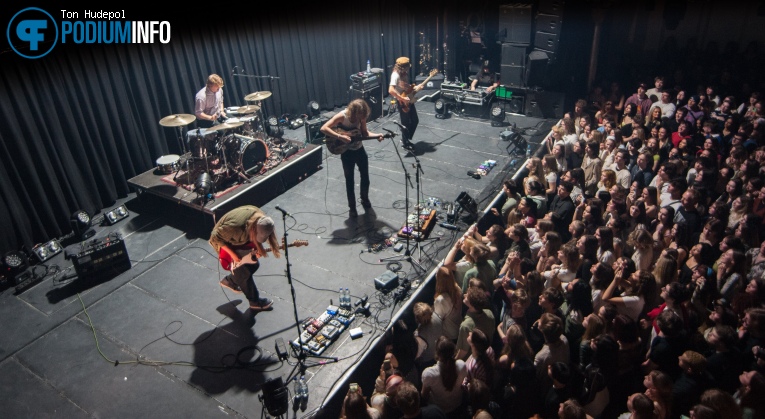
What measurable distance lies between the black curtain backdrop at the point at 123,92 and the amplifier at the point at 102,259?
1.48m

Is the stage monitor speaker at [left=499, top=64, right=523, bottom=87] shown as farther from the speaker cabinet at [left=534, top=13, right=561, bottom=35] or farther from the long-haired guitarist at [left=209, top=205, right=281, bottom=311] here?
the long-haired guitarist at [left=209, top=205, right=281, bottom=311]

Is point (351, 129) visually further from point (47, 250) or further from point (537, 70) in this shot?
point (537, 70)

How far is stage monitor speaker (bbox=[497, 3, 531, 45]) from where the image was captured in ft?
33.9

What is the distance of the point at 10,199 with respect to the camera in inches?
257

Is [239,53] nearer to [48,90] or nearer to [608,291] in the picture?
[48,90]

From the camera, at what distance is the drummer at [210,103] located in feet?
25.8

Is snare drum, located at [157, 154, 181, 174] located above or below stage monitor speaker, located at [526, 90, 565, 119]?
above

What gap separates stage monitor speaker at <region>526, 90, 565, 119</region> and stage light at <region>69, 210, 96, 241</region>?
8246 mm

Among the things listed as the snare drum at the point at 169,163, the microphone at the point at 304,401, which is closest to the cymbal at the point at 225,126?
the snare drum at the point at 169,163

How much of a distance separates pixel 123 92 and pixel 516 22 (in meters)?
7.45

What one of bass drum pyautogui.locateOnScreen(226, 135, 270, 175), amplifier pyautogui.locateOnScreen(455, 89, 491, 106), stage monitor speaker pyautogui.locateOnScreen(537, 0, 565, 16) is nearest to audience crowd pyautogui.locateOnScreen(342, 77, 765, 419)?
bass drum pyautogui.locateOnScreen(226, 135, 270, 175)

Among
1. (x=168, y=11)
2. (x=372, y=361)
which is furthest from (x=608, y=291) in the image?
(x=168, y=11)

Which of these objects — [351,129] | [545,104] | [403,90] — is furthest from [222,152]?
[545,104]

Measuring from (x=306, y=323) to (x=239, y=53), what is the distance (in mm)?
6321
